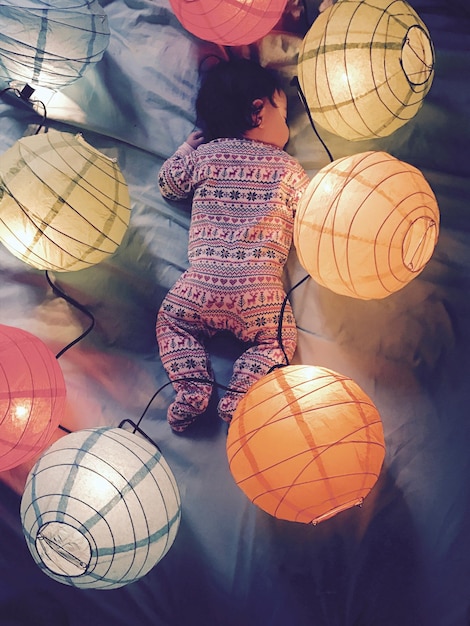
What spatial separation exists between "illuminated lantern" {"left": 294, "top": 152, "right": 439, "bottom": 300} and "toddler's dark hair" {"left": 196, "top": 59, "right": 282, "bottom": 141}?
41 cm

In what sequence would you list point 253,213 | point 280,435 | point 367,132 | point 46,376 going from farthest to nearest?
point 253,213 < point 367,132 < point 46,376 < point 280,435

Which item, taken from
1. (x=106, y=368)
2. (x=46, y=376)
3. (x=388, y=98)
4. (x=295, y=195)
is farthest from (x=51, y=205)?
(x=388, y=98)

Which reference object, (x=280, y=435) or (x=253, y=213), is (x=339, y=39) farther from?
(x=280, y=435)

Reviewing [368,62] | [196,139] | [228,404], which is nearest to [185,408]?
[228,404]

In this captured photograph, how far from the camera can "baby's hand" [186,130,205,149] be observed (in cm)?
151

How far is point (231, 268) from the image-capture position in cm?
137

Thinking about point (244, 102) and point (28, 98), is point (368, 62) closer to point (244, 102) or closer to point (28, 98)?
point (244, 102)

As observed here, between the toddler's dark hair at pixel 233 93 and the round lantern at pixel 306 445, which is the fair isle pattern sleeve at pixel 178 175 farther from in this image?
the round lantern at pixel 306 445

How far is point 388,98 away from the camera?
116cm

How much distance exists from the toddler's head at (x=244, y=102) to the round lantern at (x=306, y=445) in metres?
0.67

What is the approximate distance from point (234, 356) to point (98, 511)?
0.55m

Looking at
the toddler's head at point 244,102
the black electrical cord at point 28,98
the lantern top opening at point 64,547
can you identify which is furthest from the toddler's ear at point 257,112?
the lantern top opening at point 64,547

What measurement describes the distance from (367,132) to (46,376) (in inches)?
31.4

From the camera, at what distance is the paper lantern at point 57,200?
1.16 meters
